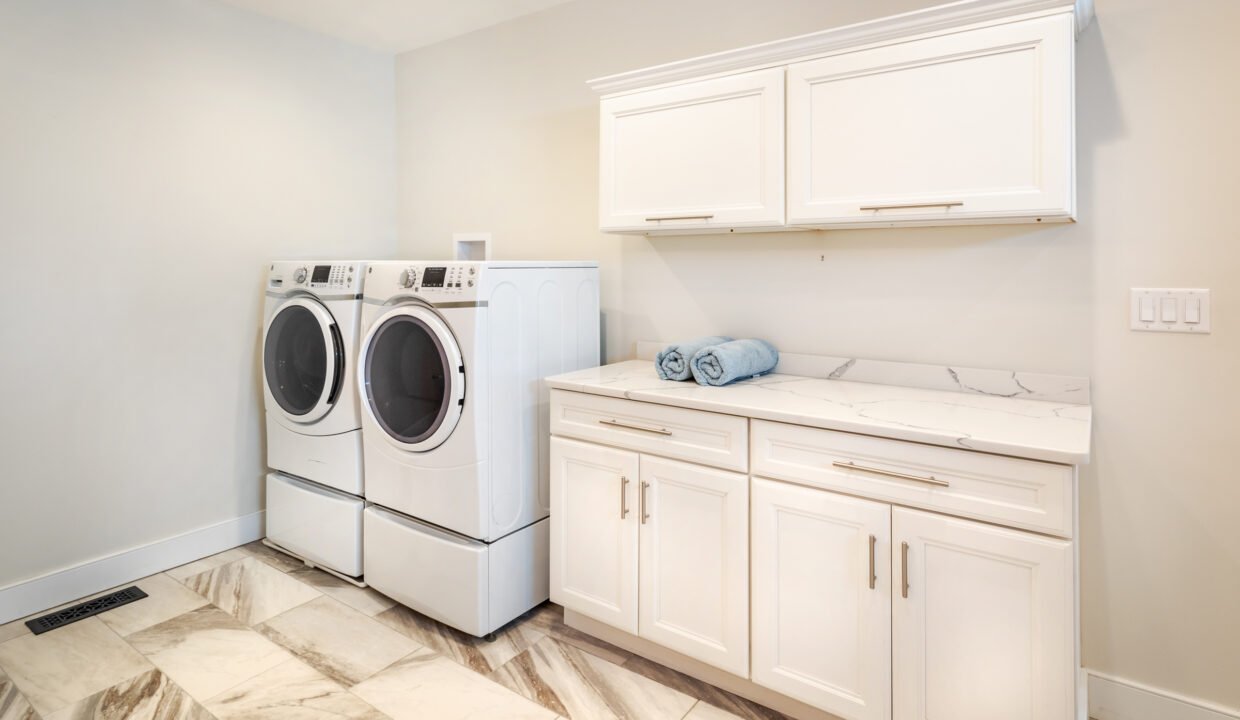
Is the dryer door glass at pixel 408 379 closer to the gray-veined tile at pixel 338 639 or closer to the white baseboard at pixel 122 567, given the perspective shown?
the gray-veined tile at pixel 338 639

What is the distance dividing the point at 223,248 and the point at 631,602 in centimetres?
232

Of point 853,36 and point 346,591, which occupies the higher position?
point 853,36

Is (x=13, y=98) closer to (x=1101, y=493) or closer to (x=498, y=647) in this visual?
(x=498, y=647)

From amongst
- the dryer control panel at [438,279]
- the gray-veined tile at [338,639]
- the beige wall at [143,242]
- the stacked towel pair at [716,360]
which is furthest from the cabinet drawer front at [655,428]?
the beige wall at [143,242]

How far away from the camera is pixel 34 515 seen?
241cm

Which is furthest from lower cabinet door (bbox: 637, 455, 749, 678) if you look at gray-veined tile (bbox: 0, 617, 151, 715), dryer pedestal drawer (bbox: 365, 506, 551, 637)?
gray-veined tile (bbox: 0, 617, 151, 715)

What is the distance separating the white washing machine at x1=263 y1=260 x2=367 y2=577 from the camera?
255 cm

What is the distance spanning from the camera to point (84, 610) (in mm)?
2406

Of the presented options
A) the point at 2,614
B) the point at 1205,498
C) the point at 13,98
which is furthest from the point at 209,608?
the point at 1205,498

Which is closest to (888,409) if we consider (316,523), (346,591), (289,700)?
(289,700)

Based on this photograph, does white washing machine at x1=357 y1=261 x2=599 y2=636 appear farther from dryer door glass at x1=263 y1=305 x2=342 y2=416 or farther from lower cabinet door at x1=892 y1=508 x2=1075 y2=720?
lower cabinet door at x1=892 y1=508 x2=1075 y2=720

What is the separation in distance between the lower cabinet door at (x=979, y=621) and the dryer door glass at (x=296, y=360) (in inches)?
86.4

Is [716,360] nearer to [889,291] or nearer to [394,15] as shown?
[889,291]

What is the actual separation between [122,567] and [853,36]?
324 cm
